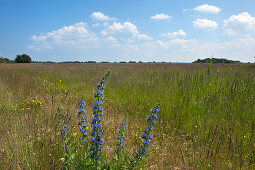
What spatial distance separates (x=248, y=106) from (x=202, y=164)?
1.91 meters

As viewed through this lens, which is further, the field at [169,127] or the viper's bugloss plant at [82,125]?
the field at [169,127]

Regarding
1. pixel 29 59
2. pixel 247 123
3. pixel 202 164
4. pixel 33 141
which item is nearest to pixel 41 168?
pixel 33 141

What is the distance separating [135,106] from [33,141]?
2601mm

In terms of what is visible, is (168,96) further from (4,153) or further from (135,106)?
(4,153)

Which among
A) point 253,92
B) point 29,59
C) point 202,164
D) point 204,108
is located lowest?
point 202,164

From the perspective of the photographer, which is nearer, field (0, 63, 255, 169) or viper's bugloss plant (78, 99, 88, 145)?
viper's bugloss plant (78, 99, 88, 145)

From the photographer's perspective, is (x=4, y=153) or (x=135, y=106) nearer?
(x=4, y=153)

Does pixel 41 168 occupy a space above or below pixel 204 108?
below

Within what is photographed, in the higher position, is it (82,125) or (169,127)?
(82,125)

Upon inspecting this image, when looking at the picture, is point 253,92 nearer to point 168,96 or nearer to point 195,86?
point 195,86

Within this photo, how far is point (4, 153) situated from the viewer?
2.07m

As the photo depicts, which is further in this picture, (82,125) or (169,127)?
(169,127)

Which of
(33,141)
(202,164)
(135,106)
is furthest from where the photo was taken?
(135,106)

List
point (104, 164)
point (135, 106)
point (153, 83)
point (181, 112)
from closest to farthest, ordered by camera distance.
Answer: point (104, 164), point (181, 112), point (135, 106), point (153, 83)
